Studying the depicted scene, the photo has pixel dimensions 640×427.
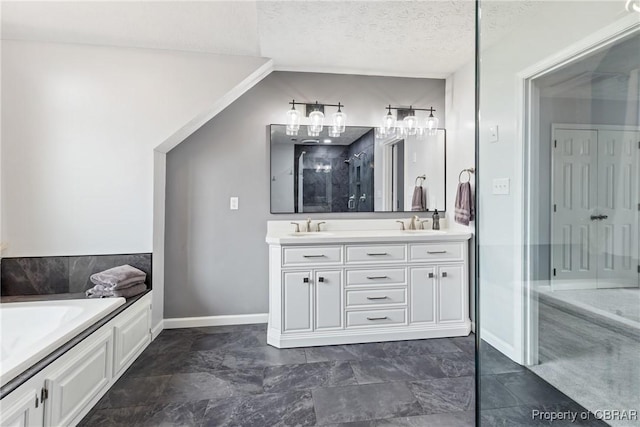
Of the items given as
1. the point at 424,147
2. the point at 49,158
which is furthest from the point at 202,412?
the point at 424,147

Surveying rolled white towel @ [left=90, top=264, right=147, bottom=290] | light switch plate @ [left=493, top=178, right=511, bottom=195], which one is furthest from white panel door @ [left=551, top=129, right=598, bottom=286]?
rolled white towel @ [left=90, top=264, right=147, bottom=290]

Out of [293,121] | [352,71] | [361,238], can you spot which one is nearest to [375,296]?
[361,238]

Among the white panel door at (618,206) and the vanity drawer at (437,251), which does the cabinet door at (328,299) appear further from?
the white panel door at (618,206)

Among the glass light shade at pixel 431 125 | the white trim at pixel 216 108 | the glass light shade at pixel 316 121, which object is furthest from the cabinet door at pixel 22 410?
the glass light shade at pixel 431 125

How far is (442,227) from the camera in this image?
3.06 m

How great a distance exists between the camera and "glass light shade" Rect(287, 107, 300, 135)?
281 cm

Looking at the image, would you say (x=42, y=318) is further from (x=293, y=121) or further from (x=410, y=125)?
(x=410, y=125)

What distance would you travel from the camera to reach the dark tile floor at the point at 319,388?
62.2 inches

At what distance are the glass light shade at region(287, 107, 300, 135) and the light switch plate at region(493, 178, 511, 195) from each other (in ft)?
5.74

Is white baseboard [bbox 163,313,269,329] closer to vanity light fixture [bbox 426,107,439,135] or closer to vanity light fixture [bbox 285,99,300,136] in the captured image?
vanity light fixture [bbox 285,99,300,136]

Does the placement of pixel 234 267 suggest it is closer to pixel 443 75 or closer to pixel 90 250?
pixel 90 250

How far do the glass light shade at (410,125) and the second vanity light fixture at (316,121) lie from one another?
622 mm

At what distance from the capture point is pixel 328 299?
95.1 inches

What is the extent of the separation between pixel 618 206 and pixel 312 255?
6.44 ft
